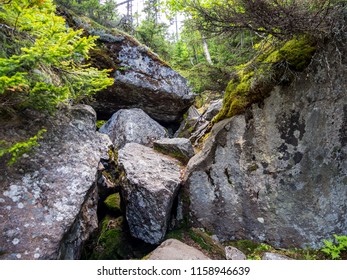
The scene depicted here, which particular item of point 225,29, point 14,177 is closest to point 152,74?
point 225,29

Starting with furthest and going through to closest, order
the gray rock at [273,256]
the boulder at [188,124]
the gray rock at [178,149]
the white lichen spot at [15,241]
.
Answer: the boulder at [188,124], the gray rock at [178,149], the gray rock at [273,256], the white lichen spot at [15,241]

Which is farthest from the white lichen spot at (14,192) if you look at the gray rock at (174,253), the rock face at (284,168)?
the rock face at (284,168)

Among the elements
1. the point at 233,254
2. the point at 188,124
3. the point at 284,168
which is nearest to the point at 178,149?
the point at 284,168

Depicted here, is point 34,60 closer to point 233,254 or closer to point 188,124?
point 233,254

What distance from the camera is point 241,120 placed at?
6090 mm

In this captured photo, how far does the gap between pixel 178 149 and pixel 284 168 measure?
11.1 ft

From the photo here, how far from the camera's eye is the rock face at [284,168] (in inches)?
190

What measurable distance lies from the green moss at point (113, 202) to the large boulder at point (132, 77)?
14.4 ft

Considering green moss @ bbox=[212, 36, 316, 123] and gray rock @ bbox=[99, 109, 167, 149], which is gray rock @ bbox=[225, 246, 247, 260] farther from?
gray rock @ bbox=[99, 109, 167, 149]

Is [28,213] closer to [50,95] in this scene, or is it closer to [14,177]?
[14,177]

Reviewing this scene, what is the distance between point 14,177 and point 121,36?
292 inches

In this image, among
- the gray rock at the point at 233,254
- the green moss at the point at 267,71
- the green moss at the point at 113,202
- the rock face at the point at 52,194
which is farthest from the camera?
the green moss at the point at 113,202

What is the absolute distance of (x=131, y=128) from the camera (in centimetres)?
939

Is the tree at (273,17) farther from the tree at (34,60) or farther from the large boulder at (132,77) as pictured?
the large boulder at (132,77)
